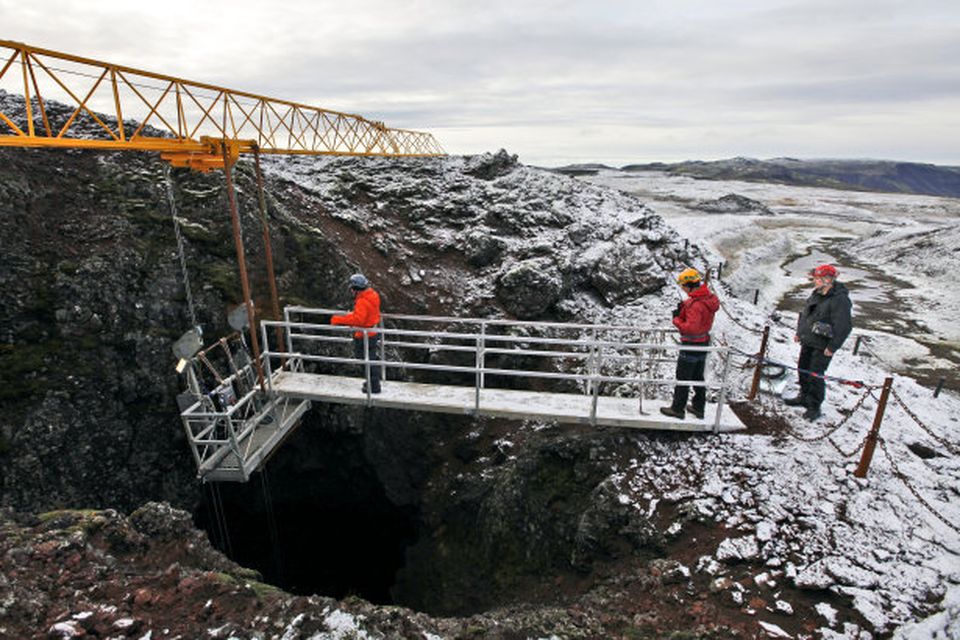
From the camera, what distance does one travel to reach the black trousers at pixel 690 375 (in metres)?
8.80

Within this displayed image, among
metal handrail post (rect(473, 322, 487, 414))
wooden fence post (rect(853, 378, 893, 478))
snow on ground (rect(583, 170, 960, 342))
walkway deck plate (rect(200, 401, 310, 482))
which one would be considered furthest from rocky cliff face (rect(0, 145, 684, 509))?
snow on ground (rect(583, 170, 960, 342))

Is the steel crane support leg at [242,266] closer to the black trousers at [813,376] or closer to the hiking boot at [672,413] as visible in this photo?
the hiking boot at [672,413]

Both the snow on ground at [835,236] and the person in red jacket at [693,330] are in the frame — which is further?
the snow on ground at [835,236]

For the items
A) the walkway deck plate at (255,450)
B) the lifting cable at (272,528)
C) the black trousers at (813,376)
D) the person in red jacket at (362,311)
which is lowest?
the lifting cable at (272,528)

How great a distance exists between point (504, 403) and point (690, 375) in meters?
3.26

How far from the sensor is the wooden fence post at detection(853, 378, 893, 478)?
7.64 metres

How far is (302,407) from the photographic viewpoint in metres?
10.4

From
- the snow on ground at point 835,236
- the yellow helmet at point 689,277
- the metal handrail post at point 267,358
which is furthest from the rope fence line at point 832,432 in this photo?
the snow on ground at point 835,236

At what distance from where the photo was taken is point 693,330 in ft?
27.8

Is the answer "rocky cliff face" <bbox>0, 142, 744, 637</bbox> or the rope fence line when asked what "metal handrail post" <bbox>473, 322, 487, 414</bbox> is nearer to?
"rocky cliff face" <bbox>0, 142, 744, 637</bbox>

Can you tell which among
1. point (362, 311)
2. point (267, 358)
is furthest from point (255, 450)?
point (362, 311)

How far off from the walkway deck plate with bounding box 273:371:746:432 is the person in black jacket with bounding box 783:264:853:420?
1518mm

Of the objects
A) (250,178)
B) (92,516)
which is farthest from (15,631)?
(250,178)

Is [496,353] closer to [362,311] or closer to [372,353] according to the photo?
[372,353]
